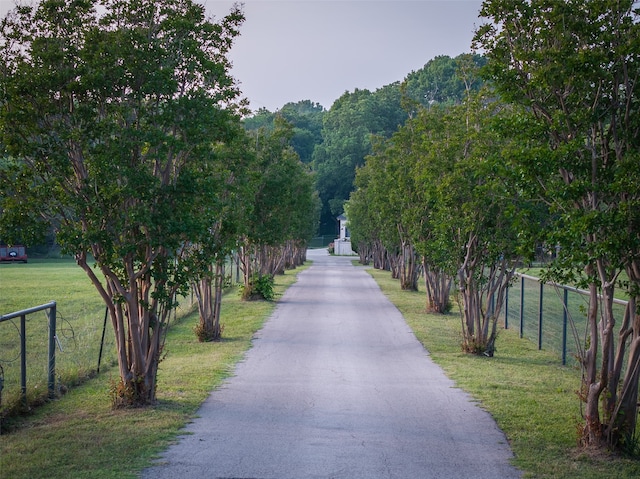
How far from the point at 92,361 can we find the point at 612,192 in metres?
9.18

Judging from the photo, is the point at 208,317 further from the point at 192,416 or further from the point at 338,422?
the point at 338,422

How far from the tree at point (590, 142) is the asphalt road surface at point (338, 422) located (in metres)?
1.35

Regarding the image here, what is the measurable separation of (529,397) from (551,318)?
41.9ft

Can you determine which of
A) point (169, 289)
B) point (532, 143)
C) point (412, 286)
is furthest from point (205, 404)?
point (412, 286)

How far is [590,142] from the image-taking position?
7695 mm

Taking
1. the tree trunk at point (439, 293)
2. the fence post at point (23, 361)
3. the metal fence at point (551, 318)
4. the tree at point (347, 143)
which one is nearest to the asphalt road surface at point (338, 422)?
the fence post at point (23, 361)

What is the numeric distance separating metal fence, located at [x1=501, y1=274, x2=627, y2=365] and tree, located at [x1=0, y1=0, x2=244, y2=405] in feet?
21.7

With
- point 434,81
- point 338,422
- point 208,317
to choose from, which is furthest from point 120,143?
point 434,81

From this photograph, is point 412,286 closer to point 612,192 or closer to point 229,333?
point 229,333

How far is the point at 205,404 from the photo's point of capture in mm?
9930

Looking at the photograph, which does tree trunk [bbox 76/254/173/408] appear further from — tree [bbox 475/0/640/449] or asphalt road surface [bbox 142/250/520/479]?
tree [bbox 475/0/640/449]

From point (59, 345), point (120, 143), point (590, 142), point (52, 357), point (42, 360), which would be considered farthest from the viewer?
point (42, 360)

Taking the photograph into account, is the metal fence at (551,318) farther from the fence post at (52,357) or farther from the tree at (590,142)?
the fence post at (52,357)

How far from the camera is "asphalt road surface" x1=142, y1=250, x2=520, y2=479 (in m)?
7.03
